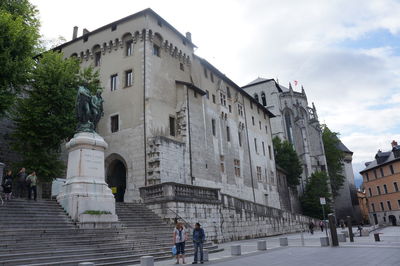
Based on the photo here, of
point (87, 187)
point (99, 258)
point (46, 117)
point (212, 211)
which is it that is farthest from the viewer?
point (46, 117)

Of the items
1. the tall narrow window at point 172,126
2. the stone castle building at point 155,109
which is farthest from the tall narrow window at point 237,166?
the tall narrow window at point 172,126

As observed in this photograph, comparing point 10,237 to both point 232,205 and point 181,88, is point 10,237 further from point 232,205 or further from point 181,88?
point 181,88

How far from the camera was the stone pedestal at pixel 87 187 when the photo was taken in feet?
45.5

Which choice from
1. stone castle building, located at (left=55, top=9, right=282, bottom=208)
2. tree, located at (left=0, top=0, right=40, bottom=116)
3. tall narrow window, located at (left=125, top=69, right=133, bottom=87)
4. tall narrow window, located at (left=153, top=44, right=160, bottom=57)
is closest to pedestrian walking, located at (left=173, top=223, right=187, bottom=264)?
stone castle building, located at (left=55, top=9, right=282, bottom=208)

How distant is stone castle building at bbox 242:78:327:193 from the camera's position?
60.6 metres

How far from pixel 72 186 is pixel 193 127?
606 inches

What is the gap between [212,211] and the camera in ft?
68.8

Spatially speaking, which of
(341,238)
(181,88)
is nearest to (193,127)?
(181,88)

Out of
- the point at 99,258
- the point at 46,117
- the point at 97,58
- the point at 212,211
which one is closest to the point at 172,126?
the point at 212,211

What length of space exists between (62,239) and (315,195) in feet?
146

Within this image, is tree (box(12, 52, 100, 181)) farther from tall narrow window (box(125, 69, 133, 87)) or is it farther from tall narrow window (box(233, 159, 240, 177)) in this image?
tall narrow window (box(233, 159, 240, 177))

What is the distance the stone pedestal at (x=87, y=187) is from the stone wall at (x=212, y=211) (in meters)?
3.95

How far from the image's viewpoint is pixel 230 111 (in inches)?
1454

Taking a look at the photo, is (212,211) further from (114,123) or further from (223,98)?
(223,98)
